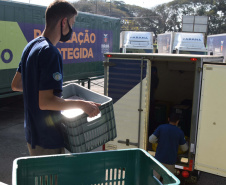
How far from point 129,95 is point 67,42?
5945mm

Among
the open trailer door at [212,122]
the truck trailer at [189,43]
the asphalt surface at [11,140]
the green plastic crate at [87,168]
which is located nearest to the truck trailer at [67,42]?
the asphalt surface at [11,140]

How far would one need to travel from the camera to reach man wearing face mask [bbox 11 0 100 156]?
2.25 m

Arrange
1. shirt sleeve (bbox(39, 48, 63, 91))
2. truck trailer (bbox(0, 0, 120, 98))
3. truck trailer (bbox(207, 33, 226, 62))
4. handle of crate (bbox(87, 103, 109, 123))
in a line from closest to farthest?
shirt sleeve (bbox(39, 48, 63, 91)) → handle of crate (bbox(87, 103, 109, 123)) → truck trailer (bbox(0, 0, 120, 98)) → truck trailer (bbox(207, 33, 226, 62))

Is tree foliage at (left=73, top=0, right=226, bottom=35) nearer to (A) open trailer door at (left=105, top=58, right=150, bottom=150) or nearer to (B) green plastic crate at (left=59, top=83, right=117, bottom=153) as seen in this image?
(A) open trailer door at (left=105, top=58, right=150, bottom=150)

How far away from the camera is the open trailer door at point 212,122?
4531mm

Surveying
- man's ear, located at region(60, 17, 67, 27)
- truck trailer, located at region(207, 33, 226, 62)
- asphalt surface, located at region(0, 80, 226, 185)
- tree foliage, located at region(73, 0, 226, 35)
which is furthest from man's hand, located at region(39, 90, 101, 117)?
tree foliage, located at region(73, 0, 226, 35)

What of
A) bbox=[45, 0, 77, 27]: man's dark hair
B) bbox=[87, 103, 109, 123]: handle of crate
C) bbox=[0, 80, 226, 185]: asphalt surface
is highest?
bbox=[45, 0, 77, 27]: man's dark hair

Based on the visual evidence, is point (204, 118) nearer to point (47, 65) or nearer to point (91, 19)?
point (47, 65)

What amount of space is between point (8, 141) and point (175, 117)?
4.63m

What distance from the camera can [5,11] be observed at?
8.37m

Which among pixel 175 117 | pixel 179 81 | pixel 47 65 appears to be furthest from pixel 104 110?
pixel 179 81

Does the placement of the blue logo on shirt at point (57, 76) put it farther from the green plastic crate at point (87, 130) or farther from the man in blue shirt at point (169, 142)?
the man in blue shirt at point (169, 142)

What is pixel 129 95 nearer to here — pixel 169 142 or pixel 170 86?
pixel 169 142

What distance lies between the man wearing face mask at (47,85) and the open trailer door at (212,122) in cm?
265
